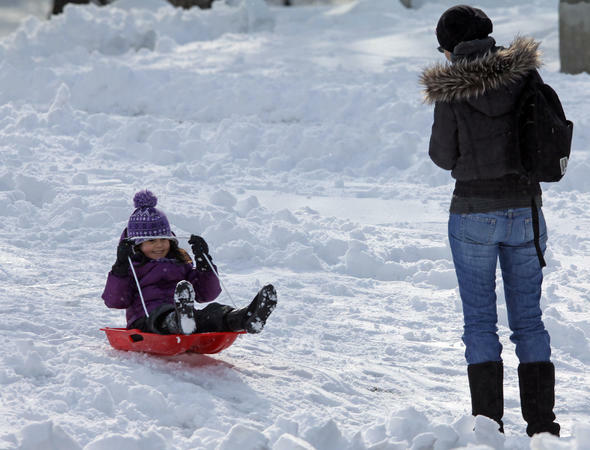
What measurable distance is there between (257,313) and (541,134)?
5.11ft

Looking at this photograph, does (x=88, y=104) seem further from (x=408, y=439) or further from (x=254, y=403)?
(x=408, y=439)

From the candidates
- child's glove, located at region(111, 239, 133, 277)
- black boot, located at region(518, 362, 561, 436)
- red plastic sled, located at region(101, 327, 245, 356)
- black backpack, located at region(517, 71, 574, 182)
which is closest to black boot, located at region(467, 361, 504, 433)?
black boot, located at region(518, 362, 561, 436)

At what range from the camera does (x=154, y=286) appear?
4891mm

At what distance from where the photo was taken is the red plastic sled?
4492 mm

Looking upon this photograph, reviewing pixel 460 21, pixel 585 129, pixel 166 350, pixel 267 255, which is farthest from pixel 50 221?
pixel 585 129

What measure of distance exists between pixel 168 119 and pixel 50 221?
3.82 m

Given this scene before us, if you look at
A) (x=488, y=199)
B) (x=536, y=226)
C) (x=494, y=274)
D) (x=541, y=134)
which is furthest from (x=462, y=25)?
(x=494, y=274)

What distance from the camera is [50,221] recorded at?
761 centimetres

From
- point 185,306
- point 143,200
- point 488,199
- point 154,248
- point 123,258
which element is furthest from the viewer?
point 143,200

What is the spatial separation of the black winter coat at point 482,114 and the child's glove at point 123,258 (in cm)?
178

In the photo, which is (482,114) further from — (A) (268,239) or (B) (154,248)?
(A) (268,239)

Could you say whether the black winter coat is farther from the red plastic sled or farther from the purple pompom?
the purple pompom

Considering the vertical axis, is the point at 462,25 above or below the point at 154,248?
above

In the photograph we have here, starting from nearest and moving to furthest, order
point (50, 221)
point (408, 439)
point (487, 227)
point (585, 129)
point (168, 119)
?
point (408, 439)
point (487, 227)
point (50, 221)
point (585, 129)
point (168, 119)
